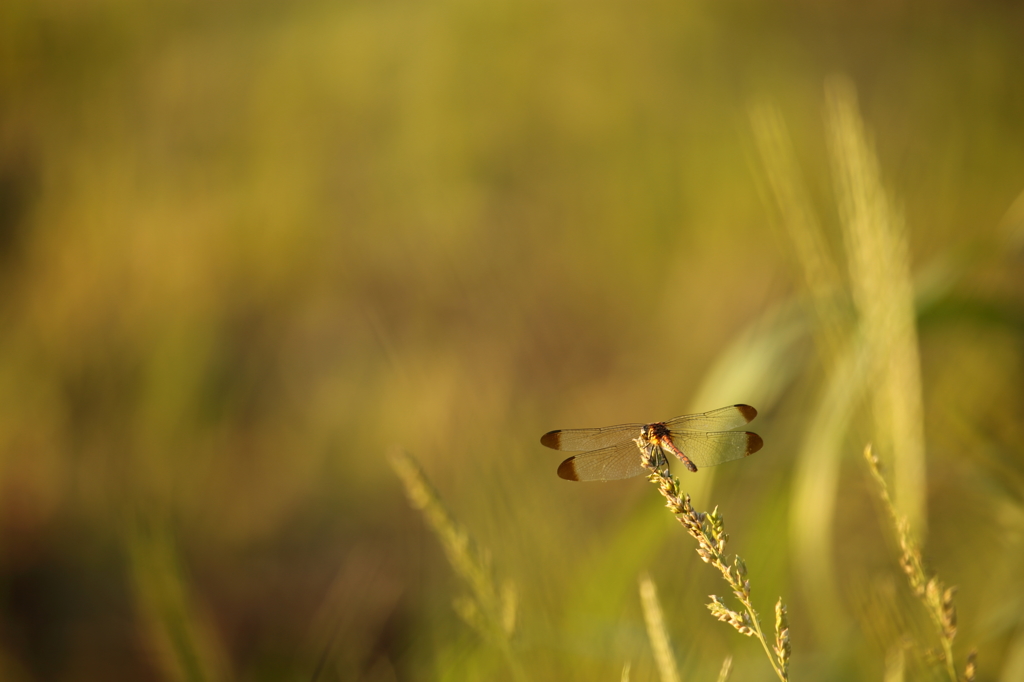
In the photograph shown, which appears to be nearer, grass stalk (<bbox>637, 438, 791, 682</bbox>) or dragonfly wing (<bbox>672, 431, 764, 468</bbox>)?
grass stalk (<bbox>637, 438, 791, 682</bbox>)


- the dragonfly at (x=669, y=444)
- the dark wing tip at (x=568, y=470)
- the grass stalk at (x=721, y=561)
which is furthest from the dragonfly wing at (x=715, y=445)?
the grass stalk at (x=721, y=561)

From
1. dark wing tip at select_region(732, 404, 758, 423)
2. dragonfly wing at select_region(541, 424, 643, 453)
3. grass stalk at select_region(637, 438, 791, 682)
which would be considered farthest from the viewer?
dragonfly wing at select_region(541, 424, 643, 453)

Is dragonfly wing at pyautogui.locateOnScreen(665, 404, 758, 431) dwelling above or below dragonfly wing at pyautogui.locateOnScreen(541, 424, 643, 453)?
above

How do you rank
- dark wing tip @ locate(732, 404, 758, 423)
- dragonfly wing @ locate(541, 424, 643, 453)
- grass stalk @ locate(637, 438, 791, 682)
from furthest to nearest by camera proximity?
1. dragonfly wing @ locate(541, 424, 643, 453)
2. dark wing tip @ locate(732, 404, 758, 423)
3. grass stalk @ locate(637, 438, 791, 682)

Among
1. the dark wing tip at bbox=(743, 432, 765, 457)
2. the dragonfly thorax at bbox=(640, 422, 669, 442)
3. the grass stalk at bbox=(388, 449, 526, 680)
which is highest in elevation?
the dragonfly thorax at bbox=(640, 422, 669, 442)

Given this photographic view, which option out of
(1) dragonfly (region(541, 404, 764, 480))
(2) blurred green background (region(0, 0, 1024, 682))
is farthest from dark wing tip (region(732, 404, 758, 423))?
(2) blurred green background (region(0, 0, 1024, 682))

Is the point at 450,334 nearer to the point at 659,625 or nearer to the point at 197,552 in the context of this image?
the point at 197,552

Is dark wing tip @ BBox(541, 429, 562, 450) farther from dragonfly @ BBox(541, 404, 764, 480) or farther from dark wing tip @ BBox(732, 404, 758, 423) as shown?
dark wing tip @ BBox(732, 404, 758, 423)

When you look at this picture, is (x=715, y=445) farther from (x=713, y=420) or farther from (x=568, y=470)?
(x=568, y=470)
